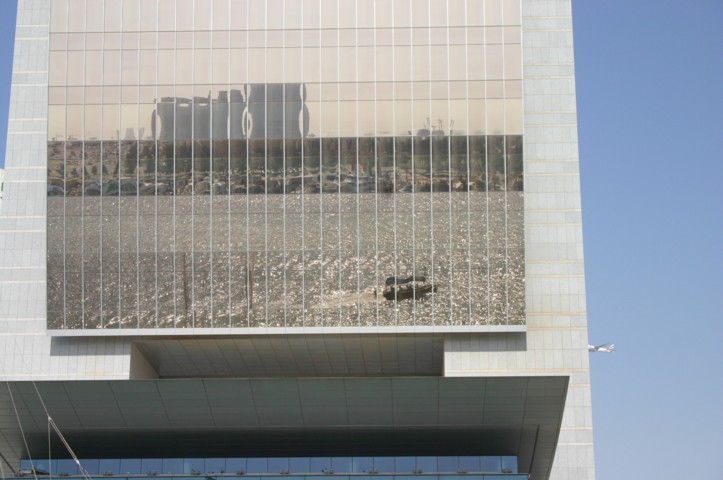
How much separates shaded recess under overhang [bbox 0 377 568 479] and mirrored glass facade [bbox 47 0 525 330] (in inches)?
169

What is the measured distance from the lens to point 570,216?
76.1 m

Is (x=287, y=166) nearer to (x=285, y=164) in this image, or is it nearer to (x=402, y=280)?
(x=285, y=164)

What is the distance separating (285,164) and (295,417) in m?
13.8

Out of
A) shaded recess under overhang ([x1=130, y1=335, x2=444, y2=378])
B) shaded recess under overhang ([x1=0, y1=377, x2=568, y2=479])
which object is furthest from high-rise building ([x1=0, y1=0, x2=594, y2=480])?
shaded recess under overhang ([x1=130, y1=335, x2=444, y2=378])

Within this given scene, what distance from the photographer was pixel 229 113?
7519cm

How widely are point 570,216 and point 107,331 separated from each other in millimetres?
26440

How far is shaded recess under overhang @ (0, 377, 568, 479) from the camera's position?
235ft

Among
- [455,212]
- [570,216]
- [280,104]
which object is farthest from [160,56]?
[570,216]

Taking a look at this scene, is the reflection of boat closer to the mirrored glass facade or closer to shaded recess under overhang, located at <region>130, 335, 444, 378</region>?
the mirrored glass facade

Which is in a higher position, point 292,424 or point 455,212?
Result: point 455,212

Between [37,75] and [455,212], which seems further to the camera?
[37,75]

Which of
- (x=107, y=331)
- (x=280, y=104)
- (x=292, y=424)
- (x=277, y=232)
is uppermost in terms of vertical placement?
(x=280, y=104)

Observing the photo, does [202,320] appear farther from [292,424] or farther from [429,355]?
[429,355]

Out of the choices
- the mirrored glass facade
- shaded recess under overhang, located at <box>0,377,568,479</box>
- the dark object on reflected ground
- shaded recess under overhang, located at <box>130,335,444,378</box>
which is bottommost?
shaded recess under overhang, located at <box>0,377,568,479</box>
